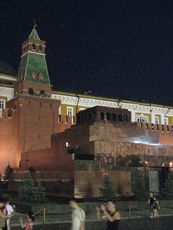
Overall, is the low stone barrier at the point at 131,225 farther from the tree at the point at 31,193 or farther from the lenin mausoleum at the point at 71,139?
the lenin mausoleum at the point at 71,139

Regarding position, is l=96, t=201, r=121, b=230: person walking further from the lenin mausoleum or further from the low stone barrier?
the lenin mausoleum

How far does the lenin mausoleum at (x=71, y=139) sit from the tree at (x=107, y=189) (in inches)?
18.0

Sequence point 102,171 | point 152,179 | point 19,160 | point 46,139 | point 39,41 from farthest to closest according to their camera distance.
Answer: point 39,41
point 46,139
point 19,160
point 152,179
point 102,171

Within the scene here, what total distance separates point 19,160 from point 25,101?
518 centimetres

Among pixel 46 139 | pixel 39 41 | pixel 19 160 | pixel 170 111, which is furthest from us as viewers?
pixel 170 111

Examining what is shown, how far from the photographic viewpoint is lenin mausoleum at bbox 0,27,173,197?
868 inches

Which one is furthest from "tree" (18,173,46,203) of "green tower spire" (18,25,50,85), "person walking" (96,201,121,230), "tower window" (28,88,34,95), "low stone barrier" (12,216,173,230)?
"green tower spire" (18,25,50,85)

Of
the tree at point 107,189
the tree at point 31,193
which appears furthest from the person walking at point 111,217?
the tree at point 107,189

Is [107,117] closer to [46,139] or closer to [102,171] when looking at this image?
[102,171]

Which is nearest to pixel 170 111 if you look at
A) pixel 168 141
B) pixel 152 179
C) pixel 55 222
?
pixel 168 141

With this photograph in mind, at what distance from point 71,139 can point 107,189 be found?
608cm

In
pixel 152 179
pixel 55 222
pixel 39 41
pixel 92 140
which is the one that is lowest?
pixel 55 222

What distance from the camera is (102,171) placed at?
21.7m

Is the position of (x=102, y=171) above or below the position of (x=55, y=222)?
above
